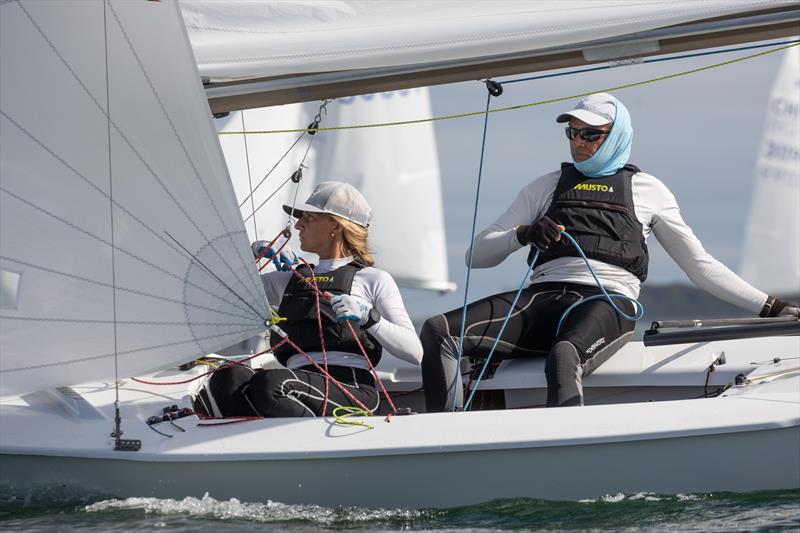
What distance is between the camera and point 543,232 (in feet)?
12.8

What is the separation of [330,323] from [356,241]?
0.89 ft

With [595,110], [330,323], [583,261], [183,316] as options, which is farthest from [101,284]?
[595,110]

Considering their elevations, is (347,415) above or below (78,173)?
below

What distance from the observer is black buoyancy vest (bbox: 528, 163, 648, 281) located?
4074mm

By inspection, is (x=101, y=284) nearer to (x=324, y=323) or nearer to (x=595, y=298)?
(x=324, y=323)

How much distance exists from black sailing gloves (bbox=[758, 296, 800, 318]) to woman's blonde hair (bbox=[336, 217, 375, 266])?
1.28m

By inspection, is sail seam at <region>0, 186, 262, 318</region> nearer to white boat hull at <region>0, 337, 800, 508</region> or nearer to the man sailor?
white boat hull at <region>0, 337, 800, 508</region>

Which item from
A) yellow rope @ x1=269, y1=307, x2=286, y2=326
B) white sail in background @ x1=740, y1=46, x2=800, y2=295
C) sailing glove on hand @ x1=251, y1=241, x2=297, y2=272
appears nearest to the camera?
yellow rope @ x1=269, y1=307, x2=286, y2=326

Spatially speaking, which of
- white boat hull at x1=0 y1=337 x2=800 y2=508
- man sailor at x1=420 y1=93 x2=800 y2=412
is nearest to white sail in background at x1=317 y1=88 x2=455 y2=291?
man sailor at x1=420 y1=93 x2=800 y2=412

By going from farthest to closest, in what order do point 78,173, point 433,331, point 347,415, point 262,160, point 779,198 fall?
point 779,198, point 262,160, point 433,331, point 347,415, point 78,173

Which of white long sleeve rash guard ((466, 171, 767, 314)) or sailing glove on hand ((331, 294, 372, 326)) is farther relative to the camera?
white long sleeve rash guard ((466, 171, 767, 314))

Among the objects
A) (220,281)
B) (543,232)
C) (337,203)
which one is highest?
(337,203)

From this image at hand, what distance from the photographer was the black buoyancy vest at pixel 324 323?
3.84 meters

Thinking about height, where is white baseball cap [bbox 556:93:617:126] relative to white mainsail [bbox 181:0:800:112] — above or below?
below
